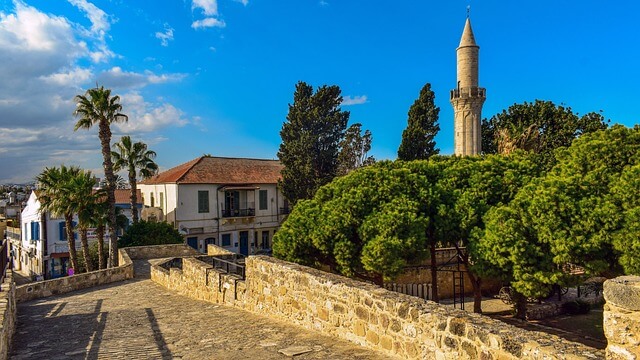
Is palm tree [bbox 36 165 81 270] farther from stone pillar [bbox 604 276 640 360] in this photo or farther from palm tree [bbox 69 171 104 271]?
stone pillar [bbox 604 276 640 360]

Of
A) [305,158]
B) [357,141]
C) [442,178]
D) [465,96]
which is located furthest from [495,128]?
[442,178]

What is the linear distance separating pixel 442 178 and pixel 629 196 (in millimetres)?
6279

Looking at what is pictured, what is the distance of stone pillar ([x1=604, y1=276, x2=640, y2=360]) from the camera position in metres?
3.58

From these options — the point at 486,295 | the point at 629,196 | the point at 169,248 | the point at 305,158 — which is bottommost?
the point at 486,295

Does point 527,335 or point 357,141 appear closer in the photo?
point 527,335

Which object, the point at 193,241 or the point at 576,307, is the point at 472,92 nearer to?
the point at 576,307

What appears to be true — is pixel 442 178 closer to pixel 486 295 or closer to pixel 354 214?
pixel 354 214

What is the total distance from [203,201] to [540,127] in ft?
88.0

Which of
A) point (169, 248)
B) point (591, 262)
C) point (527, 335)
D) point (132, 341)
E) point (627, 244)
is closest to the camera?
point (527, 335)

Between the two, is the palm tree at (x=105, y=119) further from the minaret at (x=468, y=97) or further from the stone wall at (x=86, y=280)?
the minaret at (x=468, y=97)

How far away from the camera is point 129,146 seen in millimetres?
32156

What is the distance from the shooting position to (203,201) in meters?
35.6

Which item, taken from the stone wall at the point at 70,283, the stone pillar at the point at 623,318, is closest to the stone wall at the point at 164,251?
the stone wall at the point at 70,283

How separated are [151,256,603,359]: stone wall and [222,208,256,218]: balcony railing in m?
26.1
